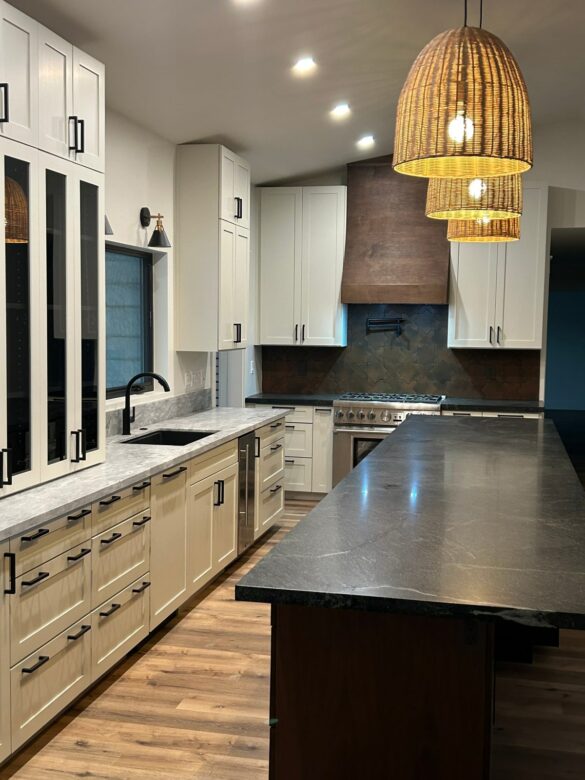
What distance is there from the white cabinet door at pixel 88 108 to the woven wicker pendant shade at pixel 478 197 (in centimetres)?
142

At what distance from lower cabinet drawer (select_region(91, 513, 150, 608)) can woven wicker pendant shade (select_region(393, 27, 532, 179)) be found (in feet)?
6.21

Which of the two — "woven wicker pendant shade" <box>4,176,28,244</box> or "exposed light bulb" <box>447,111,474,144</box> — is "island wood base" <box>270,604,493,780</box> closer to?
"exposed light bulb" <box>447,111,474,144</box>

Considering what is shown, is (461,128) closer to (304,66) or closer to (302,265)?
(304,66)

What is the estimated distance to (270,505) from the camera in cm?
590

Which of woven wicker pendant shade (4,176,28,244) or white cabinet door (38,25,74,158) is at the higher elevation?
white cabinet door (38,25,74,158)

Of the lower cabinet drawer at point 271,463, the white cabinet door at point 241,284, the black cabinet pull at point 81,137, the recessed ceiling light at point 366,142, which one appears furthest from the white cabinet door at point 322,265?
the black cabinet pull at point 81,137

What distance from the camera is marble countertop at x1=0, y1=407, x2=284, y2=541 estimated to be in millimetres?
2793

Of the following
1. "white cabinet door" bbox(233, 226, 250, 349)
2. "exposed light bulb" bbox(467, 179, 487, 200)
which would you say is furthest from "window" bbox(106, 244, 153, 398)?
"exposed light bulb" bbox(467, 179, 487, 200)

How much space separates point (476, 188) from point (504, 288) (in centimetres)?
376

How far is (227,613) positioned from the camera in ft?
14.4

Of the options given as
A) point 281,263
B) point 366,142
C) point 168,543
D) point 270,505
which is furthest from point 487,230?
point 281,263

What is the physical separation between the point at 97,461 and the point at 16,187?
48.4 inches

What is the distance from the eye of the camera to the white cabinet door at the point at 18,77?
2.90 meters

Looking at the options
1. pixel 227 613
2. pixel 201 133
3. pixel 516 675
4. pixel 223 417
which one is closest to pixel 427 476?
pixel 516 675
